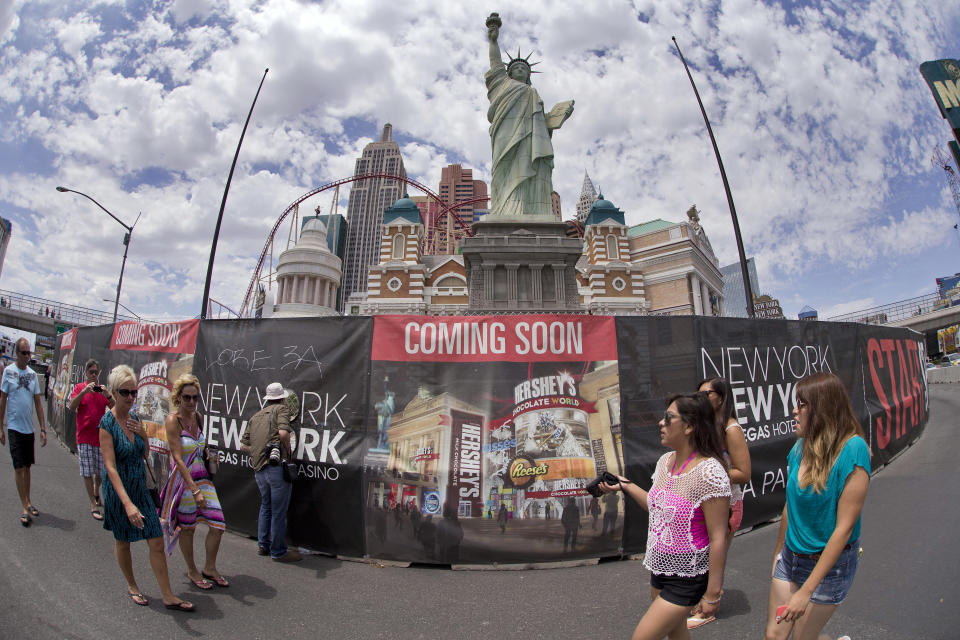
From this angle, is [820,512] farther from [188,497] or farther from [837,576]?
[188,497]

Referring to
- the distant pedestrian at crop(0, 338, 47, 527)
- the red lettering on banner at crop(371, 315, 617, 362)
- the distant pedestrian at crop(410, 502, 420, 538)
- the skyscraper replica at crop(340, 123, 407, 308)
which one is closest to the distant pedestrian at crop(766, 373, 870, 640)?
the red lettering on banner at crop(371, 315, 617, 362)

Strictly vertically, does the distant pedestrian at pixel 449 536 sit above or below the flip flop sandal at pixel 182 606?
above

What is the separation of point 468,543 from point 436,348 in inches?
77.6

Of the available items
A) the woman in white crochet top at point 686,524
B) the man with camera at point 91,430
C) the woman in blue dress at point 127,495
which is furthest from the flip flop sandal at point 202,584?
the woman in white crochet top at point 686,524

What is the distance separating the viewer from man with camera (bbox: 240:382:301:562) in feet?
14.2

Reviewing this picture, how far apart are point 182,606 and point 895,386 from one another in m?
11.5

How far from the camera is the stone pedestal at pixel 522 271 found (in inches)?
963

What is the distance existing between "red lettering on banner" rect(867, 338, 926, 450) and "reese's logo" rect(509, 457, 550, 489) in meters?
6.66

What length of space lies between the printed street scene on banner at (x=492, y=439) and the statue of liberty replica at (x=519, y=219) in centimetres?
1857

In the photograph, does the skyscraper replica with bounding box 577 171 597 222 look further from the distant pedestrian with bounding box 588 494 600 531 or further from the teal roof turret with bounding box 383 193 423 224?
the distant pedestrian with bounding box 588 494 600 531

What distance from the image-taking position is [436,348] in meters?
4.71

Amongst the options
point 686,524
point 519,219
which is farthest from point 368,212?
point 686,524

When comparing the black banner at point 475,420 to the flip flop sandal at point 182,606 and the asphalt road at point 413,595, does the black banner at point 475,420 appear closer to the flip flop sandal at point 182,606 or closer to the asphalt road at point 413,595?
the asphalt road at point 413,595

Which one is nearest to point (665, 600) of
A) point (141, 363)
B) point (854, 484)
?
point (854, 484)
